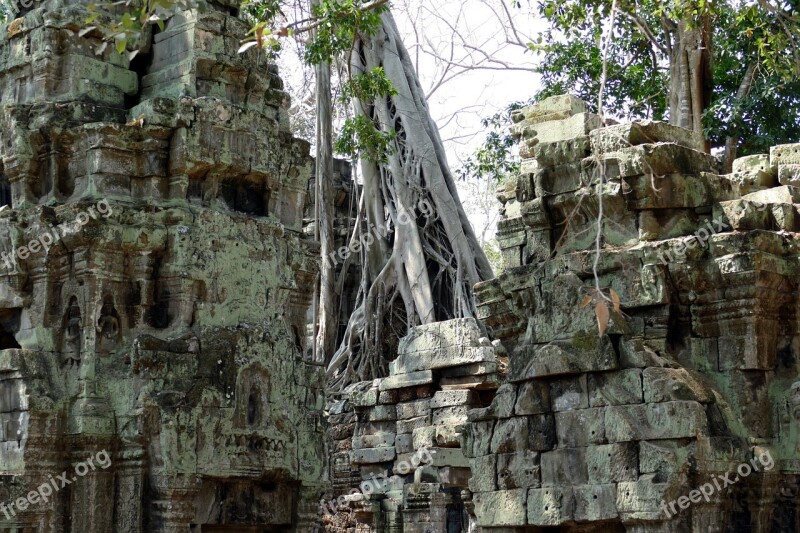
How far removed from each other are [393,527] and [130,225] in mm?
5343

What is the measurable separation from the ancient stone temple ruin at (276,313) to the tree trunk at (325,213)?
27.7ft

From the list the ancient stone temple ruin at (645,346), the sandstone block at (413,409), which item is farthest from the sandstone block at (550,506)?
the sandstone block at (413,409)

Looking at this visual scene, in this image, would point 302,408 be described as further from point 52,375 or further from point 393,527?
point 393,527

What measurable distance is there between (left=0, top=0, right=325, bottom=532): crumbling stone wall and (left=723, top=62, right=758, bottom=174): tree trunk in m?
6.74

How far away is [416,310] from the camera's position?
1800 centimetres

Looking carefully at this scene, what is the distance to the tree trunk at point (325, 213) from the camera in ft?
62.1

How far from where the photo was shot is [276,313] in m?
9.81

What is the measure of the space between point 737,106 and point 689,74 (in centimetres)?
80

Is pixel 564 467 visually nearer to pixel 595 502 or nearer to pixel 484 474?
pixel 595 502

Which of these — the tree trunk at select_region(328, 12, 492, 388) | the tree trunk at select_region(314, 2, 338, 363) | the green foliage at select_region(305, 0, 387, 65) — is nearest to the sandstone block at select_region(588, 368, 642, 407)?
the green foliage at select_region(305, 0, 387, 65)

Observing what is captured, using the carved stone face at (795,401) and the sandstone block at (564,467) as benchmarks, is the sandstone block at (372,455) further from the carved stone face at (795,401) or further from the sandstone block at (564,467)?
the carved stone face at (795,401)

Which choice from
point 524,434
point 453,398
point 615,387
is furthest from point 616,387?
point 453,398

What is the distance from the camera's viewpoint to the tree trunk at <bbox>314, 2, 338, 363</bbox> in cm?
1894

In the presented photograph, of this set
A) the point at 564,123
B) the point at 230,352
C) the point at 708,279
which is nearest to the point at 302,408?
the point at 230,352
